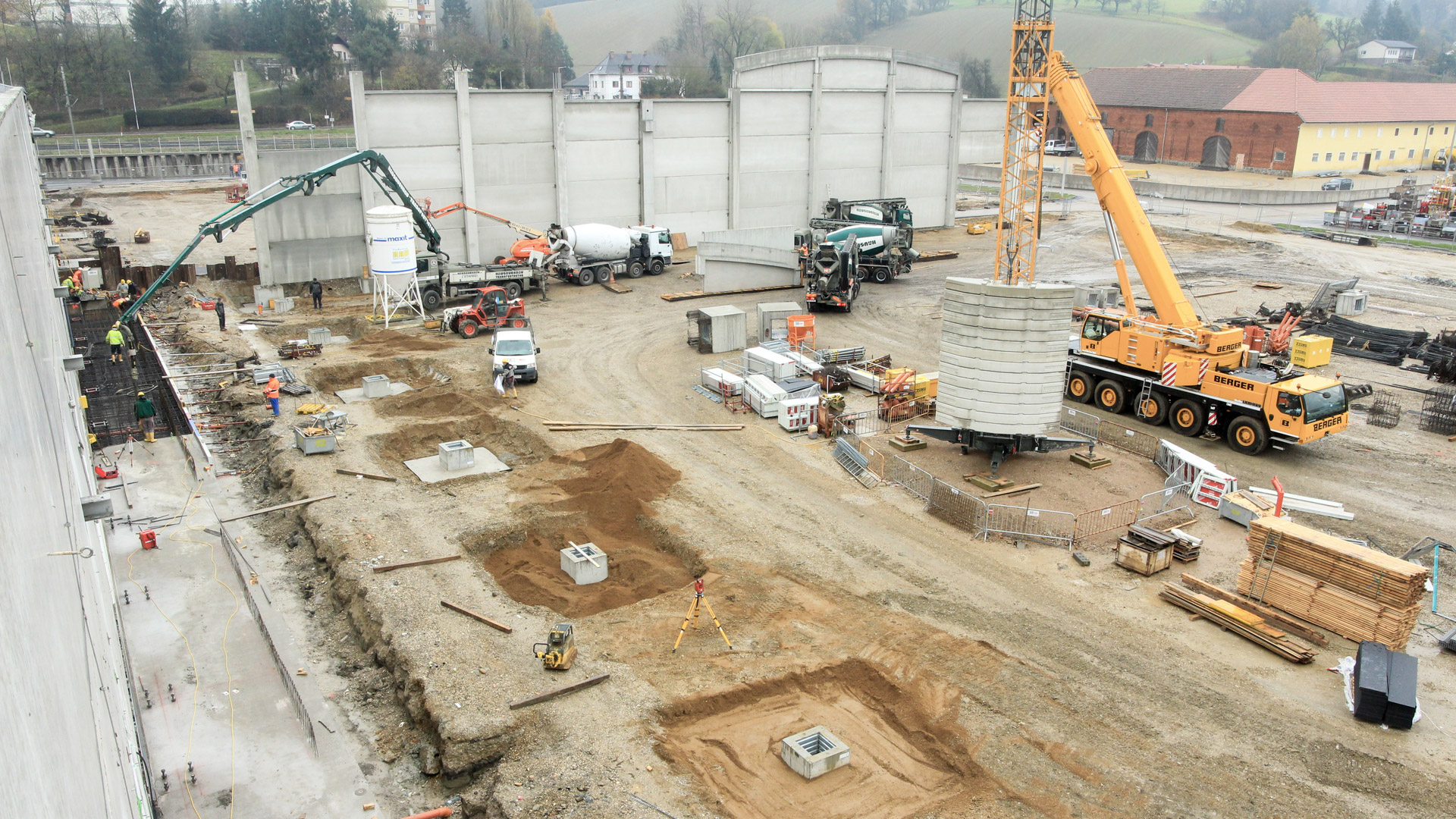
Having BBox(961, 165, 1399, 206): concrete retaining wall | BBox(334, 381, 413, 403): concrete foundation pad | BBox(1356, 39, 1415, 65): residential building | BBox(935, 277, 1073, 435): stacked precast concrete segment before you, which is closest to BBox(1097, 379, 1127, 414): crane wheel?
BBox(935, 277, 1073, 435): stacked precast concrete segment

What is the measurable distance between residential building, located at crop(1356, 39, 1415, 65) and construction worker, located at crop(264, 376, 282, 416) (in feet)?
545

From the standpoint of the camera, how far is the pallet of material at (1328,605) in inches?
595

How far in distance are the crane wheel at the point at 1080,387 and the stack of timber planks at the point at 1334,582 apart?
996 centimetres

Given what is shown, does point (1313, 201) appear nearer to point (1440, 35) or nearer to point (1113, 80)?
point (1113, 80)

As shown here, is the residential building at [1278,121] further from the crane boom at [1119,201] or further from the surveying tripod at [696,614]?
the surveying tripod at [696,614]

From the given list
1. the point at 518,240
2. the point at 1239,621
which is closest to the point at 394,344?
the point at 518,240

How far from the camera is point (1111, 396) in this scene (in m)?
25.9

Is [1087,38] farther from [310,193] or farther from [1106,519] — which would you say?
[1106,519]

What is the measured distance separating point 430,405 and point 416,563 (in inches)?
362

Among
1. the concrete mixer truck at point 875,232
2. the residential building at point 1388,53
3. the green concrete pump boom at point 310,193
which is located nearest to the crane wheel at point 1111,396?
the concrete mixer truck at point 875,232

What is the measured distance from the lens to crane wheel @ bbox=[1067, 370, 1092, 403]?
2652 cm

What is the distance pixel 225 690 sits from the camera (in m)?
14.0

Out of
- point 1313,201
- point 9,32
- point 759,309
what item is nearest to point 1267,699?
point 759,309

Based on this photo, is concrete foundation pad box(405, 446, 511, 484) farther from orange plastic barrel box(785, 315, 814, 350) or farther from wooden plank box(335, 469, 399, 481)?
orange plastic barrel box(785, 315, 814, 350)
